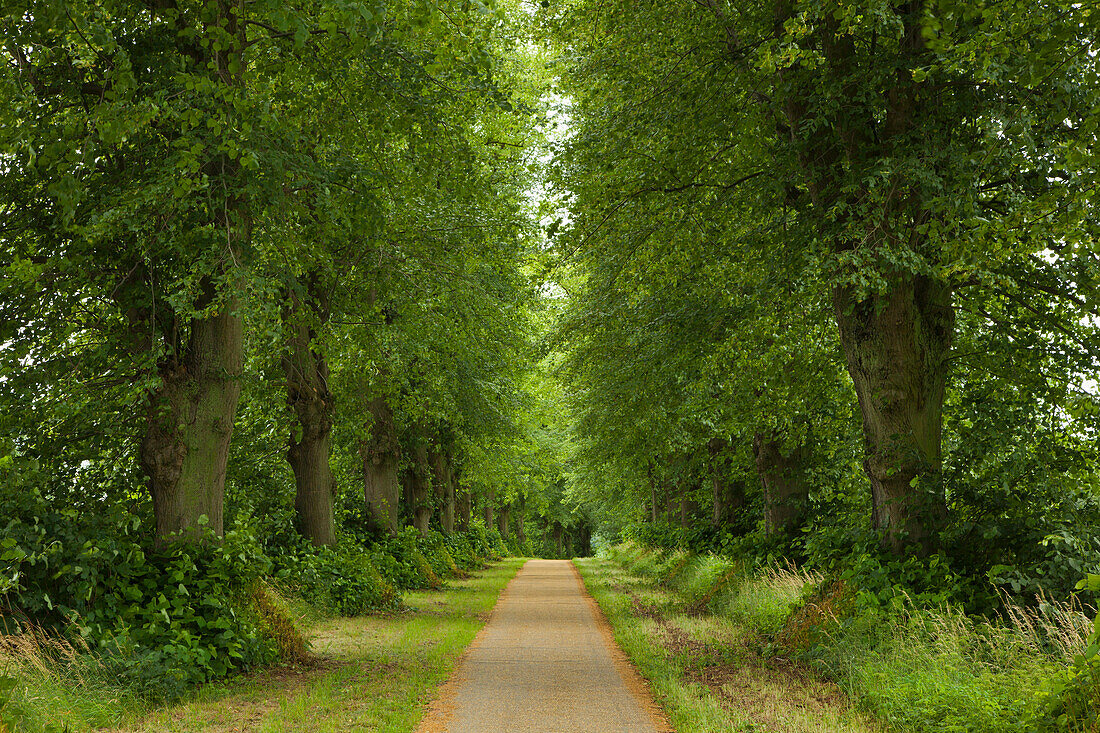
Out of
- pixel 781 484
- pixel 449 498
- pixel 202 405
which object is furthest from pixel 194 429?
pixel 449 498

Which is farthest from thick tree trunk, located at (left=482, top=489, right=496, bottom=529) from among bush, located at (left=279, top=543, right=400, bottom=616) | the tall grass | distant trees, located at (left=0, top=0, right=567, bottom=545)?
the tall grass

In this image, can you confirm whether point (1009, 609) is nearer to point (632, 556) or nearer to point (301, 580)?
point (301, 580)

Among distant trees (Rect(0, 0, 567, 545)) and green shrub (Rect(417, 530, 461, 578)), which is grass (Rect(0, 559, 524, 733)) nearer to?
distant trees (Rect(0, 0, 567, 545))

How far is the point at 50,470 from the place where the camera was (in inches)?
369

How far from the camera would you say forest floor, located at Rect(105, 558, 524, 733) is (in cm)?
747

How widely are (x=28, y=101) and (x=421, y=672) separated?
7.31m

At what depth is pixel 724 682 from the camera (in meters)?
9.50

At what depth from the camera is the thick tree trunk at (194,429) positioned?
9602 millimetres

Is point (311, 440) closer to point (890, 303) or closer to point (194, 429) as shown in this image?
point (194, 429)

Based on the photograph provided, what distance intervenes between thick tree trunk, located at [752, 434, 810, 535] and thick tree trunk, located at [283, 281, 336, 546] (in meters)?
8.62

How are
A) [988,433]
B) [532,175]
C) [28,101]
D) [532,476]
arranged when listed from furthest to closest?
[532,476]
[532,175]
[988,433]
[28,101]

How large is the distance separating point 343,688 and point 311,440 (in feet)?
22.8

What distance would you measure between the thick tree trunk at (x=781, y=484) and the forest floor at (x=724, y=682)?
3.05 meters

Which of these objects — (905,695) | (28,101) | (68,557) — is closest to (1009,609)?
(905,695)
